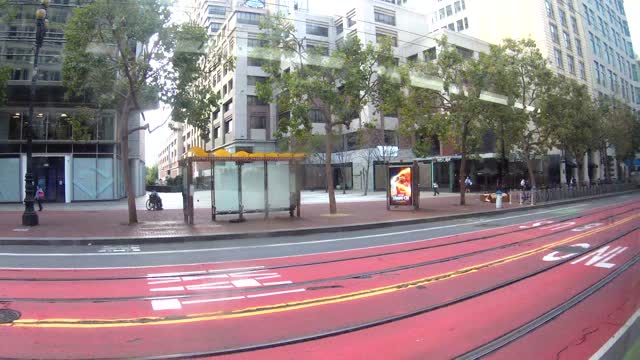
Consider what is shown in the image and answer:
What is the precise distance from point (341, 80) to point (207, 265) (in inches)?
507

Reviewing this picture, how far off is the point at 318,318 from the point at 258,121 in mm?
57726

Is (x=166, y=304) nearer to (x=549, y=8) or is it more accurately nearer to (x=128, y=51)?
(x=128, y=51)

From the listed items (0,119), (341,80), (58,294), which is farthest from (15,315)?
(0,119)

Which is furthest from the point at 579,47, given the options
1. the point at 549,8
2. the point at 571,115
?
the point at 571,115

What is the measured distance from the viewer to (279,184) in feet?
60.5

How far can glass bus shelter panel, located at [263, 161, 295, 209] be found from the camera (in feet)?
59.8

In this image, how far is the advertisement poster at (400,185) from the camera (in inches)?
861

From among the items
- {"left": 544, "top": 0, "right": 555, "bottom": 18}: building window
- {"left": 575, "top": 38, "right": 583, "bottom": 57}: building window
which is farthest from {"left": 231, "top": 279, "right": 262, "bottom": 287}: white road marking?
{"left": 575, "top": 38, "right": 583, "bottom": 57}: building window

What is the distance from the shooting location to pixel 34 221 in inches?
634

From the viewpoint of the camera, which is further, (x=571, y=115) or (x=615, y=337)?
(x=571, y=115)

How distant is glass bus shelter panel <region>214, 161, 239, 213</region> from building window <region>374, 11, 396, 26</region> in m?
45.5

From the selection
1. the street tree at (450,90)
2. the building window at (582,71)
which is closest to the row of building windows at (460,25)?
A: the building window at (582,71)

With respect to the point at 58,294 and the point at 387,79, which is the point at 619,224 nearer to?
the point at 387,79

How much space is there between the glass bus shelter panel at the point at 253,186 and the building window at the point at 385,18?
4487 cm
